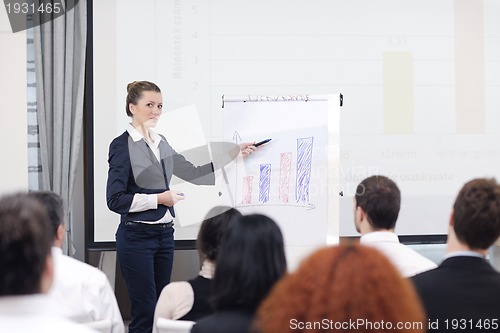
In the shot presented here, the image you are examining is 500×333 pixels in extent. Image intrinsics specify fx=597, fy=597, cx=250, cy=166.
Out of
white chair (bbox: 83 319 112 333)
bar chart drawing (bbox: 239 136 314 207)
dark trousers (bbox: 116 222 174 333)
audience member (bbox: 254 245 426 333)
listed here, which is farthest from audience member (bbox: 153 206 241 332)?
bar chart drawing (bbox: 239 136 314 207)

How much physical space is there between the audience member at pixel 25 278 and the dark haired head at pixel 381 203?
1.40 m

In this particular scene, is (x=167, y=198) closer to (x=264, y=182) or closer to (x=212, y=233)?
(x=264, y=182)

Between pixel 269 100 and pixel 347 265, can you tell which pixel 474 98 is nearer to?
pixel 269 100

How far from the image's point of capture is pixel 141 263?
10.3 feet

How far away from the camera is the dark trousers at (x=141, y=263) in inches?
124

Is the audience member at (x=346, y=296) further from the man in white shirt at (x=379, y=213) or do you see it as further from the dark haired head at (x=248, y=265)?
the man in white shirt at (x=379, y=213)

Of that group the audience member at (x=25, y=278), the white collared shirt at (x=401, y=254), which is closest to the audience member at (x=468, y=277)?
the white collared shirt at (x=401, y=254)

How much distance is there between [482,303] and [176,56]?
8.45ft

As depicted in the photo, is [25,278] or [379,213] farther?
[379,213]

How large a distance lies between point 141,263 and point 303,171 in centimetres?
101

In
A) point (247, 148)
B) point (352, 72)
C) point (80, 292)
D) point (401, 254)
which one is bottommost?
point (80, 292)

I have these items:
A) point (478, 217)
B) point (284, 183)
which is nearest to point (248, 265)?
point (478, 217)

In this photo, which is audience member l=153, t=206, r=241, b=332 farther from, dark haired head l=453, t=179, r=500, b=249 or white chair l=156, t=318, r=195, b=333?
dark haired head l=453, t=179, r=500, b=249

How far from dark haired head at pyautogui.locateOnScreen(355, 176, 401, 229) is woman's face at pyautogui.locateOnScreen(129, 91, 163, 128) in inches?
55.4
